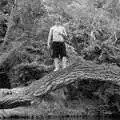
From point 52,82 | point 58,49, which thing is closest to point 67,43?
point 58,49

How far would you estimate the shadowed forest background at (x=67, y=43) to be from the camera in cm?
1230

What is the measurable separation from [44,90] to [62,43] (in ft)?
5.27

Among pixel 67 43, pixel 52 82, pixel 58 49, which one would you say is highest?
pixel 58 49

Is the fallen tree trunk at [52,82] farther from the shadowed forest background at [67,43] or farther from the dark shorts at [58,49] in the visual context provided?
the shadowed forest background at [67,43]

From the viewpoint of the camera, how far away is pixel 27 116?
29.0 ft

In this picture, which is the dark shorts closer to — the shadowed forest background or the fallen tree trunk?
the fallen tree trunk

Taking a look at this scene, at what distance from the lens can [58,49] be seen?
30.5ft

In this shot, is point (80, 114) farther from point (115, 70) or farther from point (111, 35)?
point (111, 35)

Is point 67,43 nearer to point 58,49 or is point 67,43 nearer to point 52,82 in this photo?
point 58,49

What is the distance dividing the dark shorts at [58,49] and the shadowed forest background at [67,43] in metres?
1.90

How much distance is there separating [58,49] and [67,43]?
2709 mm

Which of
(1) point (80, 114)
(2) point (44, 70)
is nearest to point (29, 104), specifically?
(1) point (80, 114)

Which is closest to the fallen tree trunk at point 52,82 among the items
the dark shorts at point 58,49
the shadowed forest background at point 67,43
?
the dark shorts at point 58,49

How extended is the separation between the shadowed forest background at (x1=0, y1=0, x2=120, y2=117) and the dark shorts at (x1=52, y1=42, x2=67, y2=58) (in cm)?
190
